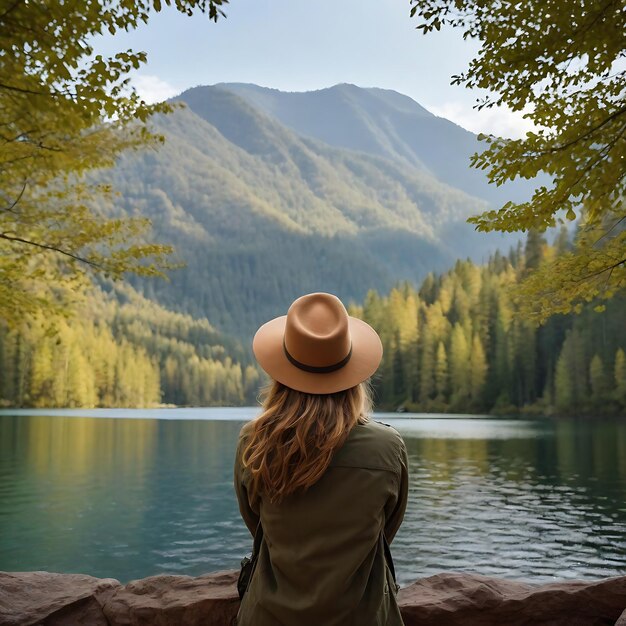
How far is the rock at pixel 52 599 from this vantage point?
17.1ft

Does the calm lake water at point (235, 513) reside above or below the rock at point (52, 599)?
below

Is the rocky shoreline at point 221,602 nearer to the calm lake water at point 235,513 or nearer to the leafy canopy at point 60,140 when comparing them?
the leafy canopy at point 60,140

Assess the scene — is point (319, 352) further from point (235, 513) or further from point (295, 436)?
point (235, 513)

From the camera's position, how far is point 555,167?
762cm

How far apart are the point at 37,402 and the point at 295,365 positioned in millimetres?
111763

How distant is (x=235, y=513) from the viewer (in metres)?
18.4

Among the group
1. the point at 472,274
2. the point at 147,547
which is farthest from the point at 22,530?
the point at 472,274

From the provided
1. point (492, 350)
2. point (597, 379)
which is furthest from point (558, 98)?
point (492, 350)

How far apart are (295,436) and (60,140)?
804 centimetres

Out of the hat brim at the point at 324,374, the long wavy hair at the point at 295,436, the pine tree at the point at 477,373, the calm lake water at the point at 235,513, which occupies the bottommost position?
the calm lake water at the point at 235,513

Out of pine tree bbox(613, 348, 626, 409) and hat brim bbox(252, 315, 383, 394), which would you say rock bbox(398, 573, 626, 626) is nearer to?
hat brim bbox(252, 315, 383, 394)

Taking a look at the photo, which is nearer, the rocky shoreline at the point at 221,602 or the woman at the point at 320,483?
the woman at the point at 320,483

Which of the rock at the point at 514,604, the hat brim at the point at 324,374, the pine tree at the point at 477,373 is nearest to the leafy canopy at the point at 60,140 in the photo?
the hat brim at the point at 324,374

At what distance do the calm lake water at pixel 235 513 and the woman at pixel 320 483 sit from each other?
985 centimetres
